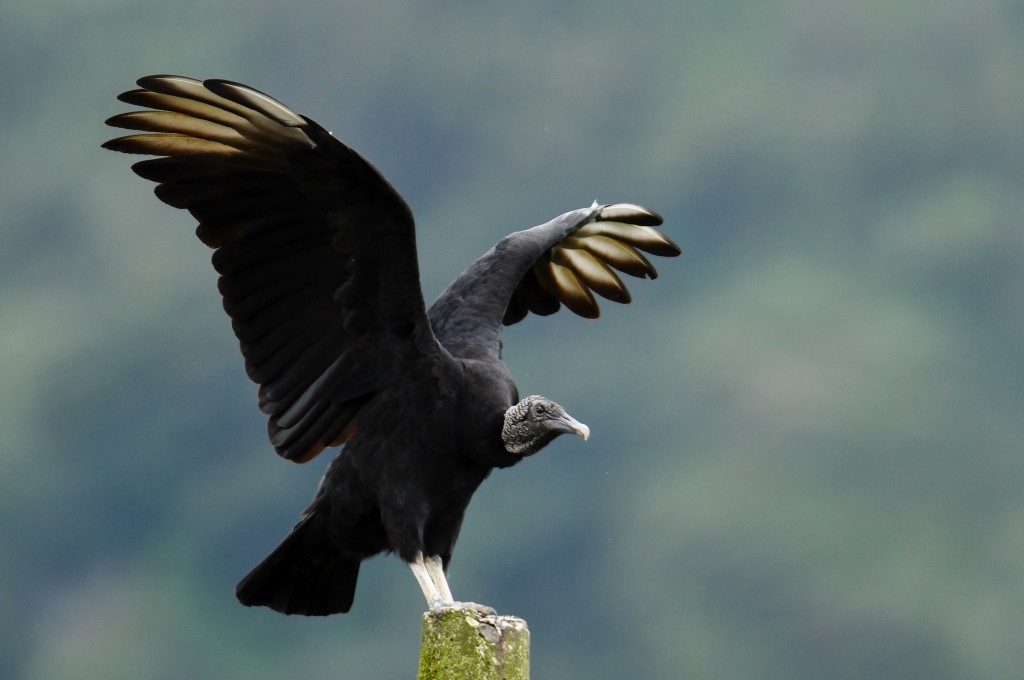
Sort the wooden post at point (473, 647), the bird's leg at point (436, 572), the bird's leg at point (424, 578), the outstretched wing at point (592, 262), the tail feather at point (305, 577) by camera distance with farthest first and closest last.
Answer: the outstretched wing at point (592, 262), the tail feather at point (305, 577), the bird's leg at point (436, 572), the bird's leg at point (424, 578), the wooden post at point (473, 647)

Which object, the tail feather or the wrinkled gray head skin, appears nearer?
the wrinkled gray head skin

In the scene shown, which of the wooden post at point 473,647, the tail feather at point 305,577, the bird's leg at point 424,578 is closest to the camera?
the wooden post at point 473,647

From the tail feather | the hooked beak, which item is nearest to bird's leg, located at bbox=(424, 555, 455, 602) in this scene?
the tail feather

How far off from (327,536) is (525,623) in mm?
1176

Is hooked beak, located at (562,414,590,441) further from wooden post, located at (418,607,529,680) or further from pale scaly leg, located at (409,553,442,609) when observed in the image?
wooden post, located at (418,607,529,680)

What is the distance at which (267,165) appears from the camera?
449cm

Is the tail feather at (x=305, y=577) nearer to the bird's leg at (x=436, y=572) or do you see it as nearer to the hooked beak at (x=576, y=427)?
the bird's leg at (x=436, y=572)

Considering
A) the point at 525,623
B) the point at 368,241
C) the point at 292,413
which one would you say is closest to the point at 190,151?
the point at 368,241

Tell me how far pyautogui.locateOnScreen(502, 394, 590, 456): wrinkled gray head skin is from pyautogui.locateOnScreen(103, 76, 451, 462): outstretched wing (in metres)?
0.36

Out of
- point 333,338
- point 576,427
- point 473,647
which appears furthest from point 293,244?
point 473,647

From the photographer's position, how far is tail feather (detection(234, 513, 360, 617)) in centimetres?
481

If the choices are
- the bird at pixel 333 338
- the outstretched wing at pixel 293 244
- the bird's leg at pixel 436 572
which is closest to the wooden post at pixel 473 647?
the bird at pixel 333 338

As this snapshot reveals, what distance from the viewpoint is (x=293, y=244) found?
4.61m

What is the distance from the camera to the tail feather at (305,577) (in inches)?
189
